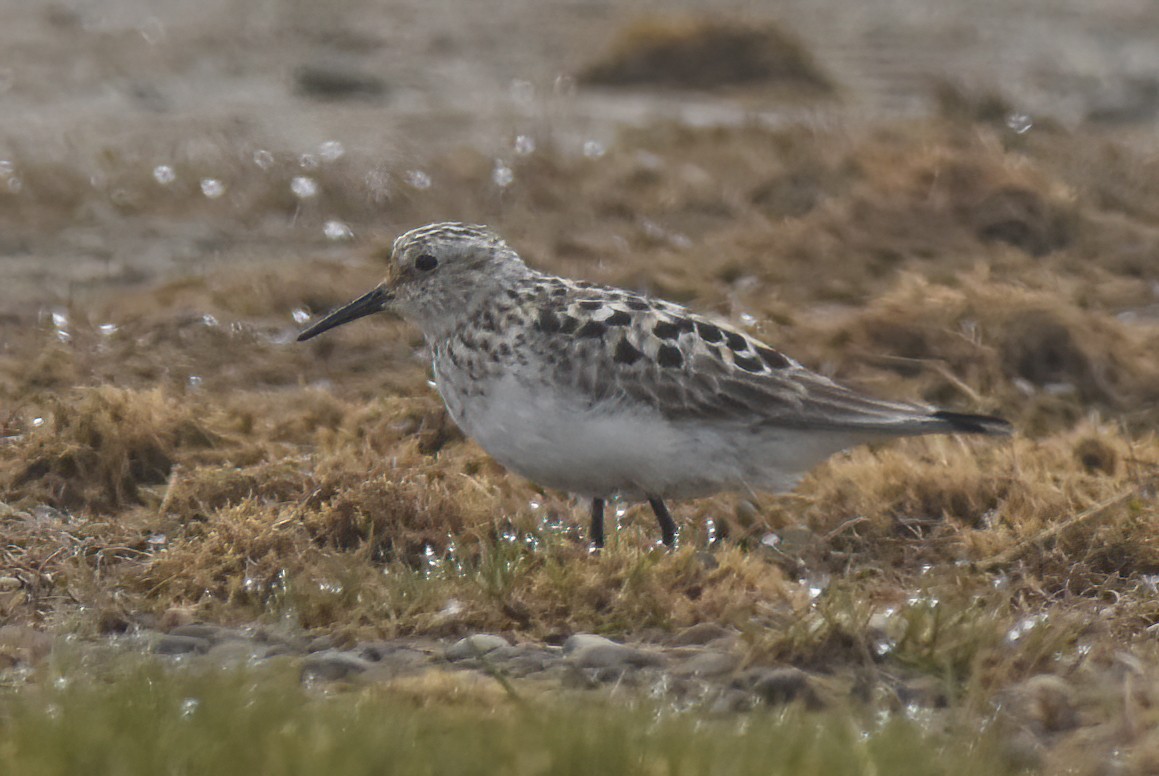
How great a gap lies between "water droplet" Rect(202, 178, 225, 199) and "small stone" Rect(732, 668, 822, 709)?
10635 millimetres

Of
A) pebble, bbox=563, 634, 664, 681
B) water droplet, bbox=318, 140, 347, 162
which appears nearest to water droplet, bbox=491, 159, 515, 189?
water droplet, bbox=318, 140, 347, 162

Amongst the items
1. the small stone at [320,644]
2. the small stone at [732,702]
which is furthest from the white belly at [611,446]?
the small stone at [732,702]

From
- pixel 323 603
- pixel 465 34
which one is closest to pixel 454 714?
pixel 323 603

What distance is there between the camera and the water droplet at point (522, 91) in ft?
68.8

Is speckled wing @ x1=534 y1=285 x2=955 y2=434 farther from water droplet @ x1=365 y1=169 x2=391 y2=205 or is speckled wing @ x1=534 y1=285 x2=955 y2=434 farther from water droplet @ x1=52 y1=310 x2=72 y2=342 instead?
water droplet @ x1=365 y1=169 x2=391 y2=205

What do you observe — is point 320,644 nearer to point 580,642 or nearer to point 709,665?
point 580,642

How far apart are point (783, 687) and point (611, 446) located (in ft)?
5.54

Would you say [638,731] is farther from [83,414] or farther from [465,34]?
[465,34]

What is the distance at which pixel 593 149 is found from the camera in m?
17.6

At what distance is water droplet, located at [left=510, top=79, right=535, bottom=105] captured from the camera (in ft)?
68.8

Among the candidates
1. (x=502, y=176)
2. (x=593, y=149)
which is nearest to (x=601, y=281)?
(x=502, y=176)

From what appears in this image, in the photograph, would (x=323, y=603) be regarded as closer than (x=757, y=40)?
Yes

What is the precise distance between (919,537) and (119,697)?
441 cm

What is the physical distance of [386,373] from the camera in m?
11.8
